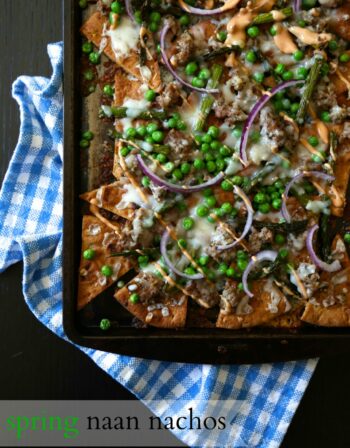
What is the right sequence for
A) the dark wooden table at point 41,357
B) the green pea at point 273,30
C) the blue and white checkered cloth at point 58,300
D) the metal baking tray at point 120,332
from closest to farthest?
the metal baking tray at point 120,332 → the green pea at point 273,30 → the blue and white checkered cloth at point 58,300 → the dark wooden table at point 41,357

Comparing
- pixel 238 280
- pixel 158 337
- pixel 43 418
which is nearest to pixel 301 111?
pixel 238 280

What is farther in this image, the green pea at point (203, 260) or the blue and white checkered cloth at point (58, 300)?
the blue and white checkered cloth at point (58, 300)

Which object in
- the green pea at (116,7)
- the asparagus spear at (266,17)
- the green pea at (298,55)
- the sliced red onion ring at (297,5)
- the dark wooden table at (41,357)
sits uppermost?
the green pea at (116,7)

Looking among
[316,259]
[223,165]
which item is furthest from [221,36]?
[316,259]

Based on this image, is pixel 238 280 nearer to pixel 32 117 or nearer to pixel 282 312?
pixel 282 312

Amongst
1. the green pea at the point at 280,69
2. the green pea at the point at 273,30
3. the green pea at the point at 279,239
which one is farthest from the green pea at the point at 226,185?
the green pea at the point at 273,30

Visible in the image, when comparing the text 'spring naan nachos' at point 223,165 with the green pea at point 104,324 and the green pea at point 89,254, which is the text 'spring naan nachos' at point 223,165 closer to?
the green pea at point 89,254

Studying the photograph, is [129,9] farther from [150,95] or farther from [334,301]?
[334,301]

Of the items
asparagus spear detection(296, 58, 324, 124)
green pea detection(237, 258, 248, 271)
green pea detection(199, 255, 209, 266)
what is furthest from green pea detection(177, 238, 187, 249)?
asparagus spear detection(296, 58, 324, 124)

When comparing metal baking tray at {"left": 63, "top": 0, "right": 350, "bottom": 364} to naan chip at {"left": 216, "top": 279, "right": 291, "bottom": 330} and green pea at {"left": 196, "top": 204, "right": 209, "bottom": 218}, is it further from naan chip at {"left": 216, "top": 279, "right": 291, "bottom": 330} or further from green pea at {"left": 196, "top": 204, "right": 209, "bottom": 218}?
green pea at {"left": 196, "top": 204, "right": 209, "bottom": 218}
